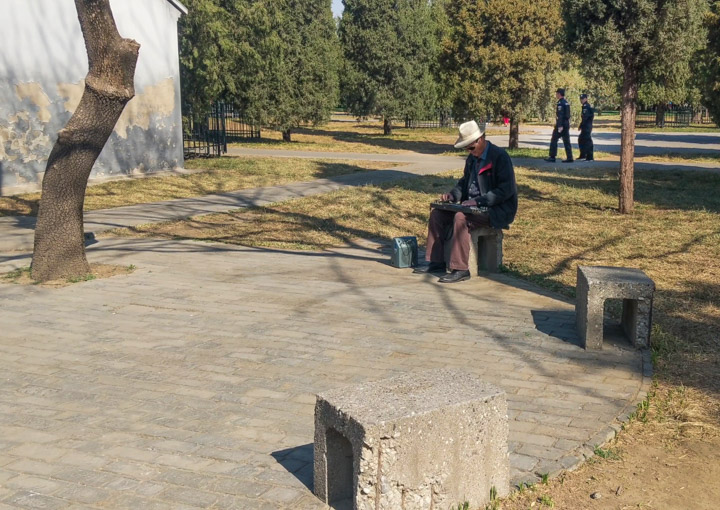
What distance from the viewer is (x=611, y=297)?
239 inches

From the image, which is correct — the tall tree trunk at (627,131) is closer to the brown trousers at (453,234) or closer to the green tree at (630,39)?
the green tree at (630,39)

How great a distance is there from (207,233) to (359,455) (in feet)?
29.6

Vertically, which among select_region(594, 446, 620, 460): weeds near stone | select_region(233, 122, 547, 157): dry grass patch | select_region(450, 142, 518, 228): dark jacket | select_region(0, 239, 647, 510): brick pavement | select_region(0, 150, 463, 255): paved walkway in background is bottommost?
select_region(594, 446, 620, 460): weeds near stone

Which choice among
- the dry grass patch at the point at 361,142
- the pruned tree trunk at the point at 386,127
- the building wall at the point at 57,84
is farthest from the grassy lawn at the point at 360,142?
the building wall at the point at 57,84

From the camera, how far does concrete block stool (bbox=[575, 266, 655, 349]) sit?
19.9 feet

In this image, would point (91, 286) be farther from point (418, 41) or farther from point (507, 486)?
point (418, 41)

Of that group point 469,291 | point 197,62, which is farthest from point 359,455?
point 197,62

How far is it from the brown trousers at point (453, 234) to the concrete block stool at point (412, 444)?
4.46 meters

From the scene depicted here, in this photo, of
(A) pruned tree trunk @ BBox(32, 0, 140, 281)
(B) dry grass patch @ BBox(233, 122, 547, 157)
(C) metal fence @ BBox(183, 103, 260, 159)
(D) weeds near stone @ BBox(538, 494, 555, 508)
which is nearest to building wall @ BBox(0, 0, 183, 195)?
(C) metal fence @ BBox(183, 103, 260, 159)

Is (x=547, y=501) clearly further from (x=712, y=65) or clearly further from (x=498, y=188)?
(x=712, y=65)

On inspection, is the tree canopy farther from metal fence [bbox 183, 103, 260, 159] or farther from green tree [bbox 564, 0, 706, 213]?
green tree [bbox 564, 0, 706, 213]

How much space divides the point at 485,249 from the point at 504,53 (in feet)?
58.7

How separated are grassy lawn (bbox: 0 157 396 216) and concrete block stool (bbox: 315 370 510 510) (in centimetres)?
1173

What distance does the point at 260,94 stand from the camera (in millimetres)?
30734
